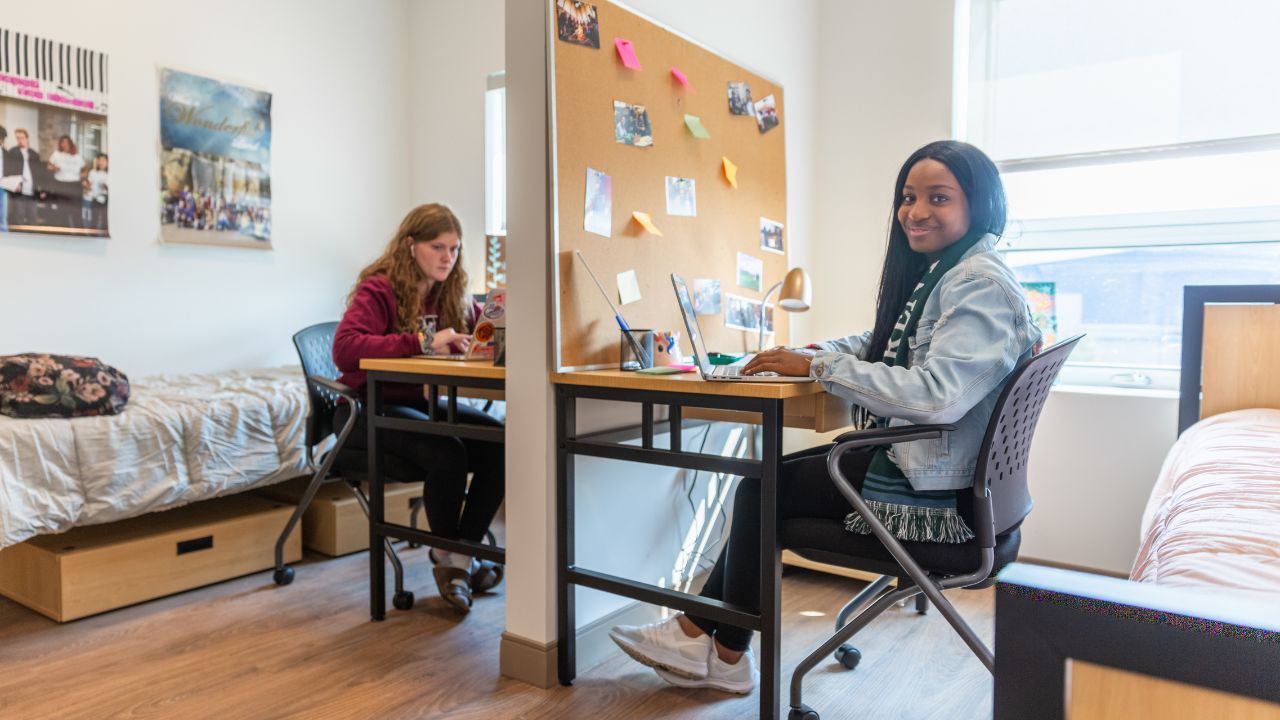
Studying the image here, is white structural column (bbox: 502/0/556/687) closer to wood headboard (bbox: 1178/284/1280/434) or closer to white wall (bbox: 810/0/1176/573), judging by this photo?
white wall (bbox: 810/0/1176/573)

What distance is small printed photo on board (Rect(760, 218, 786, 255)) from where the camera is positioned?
8.89ft

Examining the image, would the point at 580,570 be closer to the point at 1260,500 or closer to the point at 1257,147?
the point at 1260,500

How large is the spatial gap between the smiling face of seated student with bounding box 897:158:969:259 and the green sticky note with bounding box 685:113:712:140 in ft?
2.53

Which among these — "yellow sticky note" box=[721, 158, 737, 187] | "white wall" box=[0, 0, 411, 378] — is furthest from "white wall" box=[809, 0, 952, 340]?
"white wall" box=[0, 0, 411, 378]

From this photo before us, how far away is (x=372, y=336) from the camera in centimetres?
243

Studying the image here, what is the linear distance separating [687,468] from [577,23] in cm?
103

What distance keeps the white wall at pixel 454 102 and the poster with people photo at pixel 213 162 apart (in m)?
0.80

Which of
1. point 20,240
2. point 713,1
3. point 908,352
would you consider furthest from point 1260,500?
point 20,240

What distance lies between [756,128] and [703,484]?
1133 mm

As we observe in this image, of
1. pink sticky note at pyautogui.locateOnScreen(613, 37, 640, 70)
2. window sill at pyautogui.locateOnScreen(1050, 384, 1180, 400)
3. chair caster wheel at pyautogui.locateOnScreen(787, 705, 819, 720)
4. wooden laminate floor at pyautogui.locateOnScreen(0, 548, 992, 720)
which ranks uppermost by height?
pink sticky note at pyautogui.locateOnScreen(613, 37, 640, 70)

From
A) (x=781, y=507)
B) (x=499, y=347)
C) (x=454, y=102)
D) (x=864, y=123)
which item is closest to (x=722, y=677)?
(x=781, y=507)

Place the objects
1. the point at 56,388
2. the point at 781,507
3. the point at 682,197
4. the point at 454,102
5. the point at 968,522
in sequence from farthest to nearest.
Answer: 1. the point at 454,102
2. the point at 56,388
3. the point at 682,197
4. the point at 781,507
5. the point at 968,522

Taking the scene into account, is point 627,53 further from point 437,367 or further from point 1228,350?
point 1228,350

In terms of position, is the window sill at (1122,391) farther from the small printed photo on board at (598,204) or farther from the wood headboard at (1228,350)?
the small printed photo on board at (598,204)
